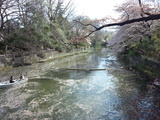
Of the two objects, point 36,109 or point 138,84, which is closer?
point 36,109

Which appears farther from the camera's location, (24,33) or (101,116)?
(24,33)

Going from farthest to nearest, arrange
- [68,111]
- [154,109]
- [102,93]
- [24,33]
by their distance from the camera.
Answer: [24,33] → [102,93] → [68,111] → [154,109]

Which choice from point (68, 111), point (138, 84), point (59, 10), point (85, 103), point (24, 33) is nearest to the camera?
point (68, 111)

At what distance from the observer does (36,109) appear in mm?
4355

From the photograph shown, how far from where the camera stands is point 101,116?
3.81m

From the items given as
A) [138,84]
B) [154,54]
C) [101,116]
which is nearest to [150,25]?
[154,54]

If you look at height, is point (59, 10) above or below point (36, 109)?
above

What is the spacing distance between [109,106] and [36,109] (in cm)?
250

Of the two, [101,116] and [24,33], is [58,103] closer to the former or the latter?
[101,116]

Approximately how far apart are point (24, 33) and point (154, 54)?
29.6ft

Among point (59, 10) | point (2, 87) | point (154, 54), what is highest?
point (59, 10)

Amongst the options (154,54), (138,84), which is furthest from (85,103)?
(154,54)

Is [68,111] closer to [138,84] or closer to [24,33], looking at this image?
[138,84]

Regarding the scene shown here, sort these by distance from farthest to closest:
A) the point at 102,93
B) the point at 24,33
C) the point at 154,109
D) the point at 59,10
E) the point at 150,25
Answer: the point at 59,10
the point at 24,33
the point at 150,25
the point at 102,93
the point at 154,109
